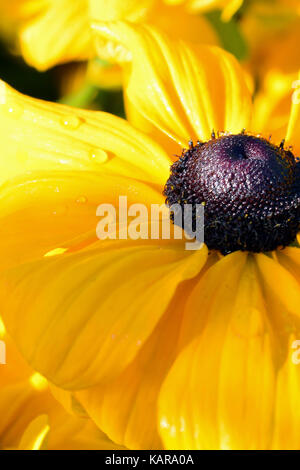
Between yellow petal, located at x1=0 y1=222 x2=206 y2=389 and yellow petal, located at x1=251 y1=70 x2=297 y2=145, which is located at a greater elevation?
yellow petal, located at x1=251 y1=70 x2=297 y2=145

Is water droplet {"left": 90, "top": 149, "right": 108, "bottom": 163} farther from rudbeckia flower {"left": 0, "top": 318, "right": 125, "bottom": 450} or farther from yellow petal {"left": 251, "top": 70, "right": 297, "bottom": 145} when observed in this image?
yellow petal {"left": 251, "top": 70, "right": 297, "bottom": 145}

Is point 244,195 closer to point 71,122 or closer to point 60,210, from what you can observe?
point 60,210

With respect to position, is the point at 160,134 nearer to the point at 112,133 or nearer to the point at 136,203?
the point at 112,133

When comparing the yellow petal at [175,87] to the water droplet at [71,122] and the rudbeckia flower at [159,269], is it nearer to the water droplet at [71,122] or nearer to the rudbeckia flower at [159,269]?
the rudbeckia flower at [159,269]

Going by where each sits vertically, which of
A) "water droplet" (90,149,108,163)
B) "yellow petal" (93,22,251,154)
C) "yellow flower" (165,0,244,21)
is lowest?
"water droplet" (90,149,108,163)

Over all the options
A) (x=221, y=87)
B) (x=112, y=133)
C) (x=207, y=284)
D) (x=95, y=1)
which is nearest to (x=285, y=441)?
(x=207, y=284)

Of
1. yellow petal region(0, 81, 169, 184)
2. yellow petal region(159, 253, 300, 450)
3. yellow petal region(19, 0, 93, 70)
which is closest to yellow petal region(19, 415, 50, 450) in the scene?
yellow petal region(159, 253, 300, 450)
